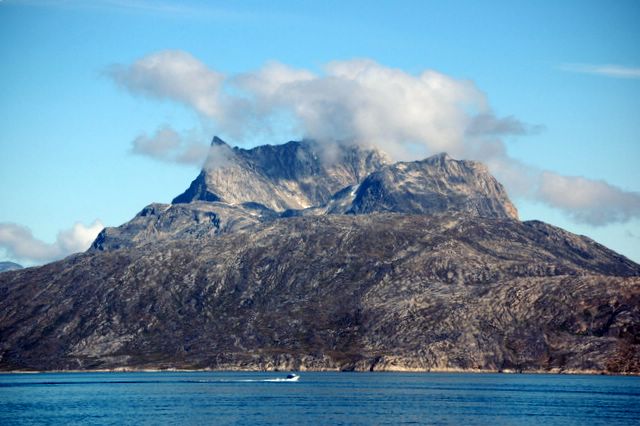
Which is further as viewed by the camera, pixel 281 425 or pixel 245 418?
pixel 245 418

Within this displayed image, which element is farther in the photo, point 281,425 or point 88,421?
Answer: point 88,421

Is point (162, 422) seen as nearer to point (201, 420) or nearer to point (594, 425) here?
point (201, 420)

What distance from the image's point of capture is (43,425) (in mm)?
191625

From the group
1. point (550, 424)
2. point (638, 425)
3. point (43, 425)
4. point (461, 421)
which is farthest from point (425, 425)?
point (43, 425)

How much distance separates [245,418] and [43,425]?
3802 centimetres

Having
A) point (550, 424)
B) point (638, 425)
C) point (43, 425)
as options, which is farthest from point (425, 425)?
point (43, 425)

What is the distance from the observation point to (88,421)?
648ft

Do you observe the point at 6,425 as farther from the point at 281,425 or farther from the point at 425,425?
the point at 425,425

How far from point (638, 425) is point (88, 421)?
342ft

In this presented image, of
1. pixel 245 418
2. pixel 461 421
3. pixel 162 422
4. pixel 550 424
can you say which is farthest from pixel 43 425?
pixel 550 424

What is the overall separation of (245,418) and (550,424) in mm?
58551

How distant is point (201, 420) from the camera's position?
641 ft

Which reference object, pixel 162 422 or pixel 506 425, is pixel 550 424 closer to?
pixel 506 425

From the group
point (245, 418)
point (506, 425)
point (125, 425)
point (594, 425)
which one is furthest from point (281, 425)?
point (594, 425)
